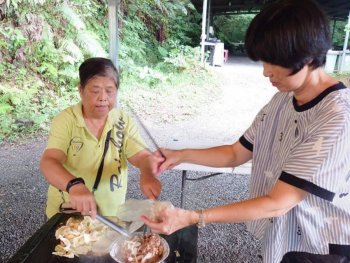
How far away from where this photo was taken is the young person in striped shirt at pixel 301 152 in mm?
965

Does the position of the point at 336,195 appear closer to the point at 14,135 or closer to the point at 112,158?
the point at 112,158

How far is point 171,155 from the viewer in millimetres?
1531

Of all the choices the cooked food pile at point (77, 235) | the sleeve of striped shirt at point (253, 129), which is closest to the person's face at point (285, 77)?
the sleeve of striped shirt at point (253, 129)

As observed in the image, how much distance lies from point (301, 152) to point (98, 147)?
104 centimetres

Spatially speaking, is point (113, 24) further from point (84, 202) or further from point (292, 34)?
point (292, 34)

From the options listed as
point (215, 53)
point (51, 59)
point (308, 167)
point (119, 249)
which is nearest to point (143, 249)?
point (119, 249)

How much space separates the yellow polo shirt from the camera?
64.9 inches

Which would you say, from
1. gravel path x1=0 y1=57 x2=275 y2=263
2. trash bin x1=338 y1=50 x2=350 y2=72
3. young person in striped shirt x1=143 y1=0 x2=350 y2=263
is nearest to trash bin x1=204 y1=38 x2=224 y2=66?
trash bin x1=338 y1=50 x2=350 y2=72

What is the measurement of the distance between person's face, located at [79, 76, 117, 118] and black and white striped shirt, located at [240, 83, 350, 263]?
749 mm

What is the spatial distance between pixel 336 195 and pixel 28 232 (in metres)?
2.82

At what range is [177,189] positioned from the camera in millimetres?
3990

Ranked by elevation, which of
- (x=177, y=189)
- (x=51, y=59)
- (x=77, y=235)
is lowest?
(x=177, y=189)

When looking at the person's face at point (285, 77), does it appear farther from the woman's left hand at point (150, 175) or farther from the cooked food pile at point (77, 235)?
the cooked food pile at point (77, 235)

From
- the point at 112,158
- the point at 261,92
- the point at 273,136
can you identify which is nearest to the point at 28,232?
the point at 112,158
